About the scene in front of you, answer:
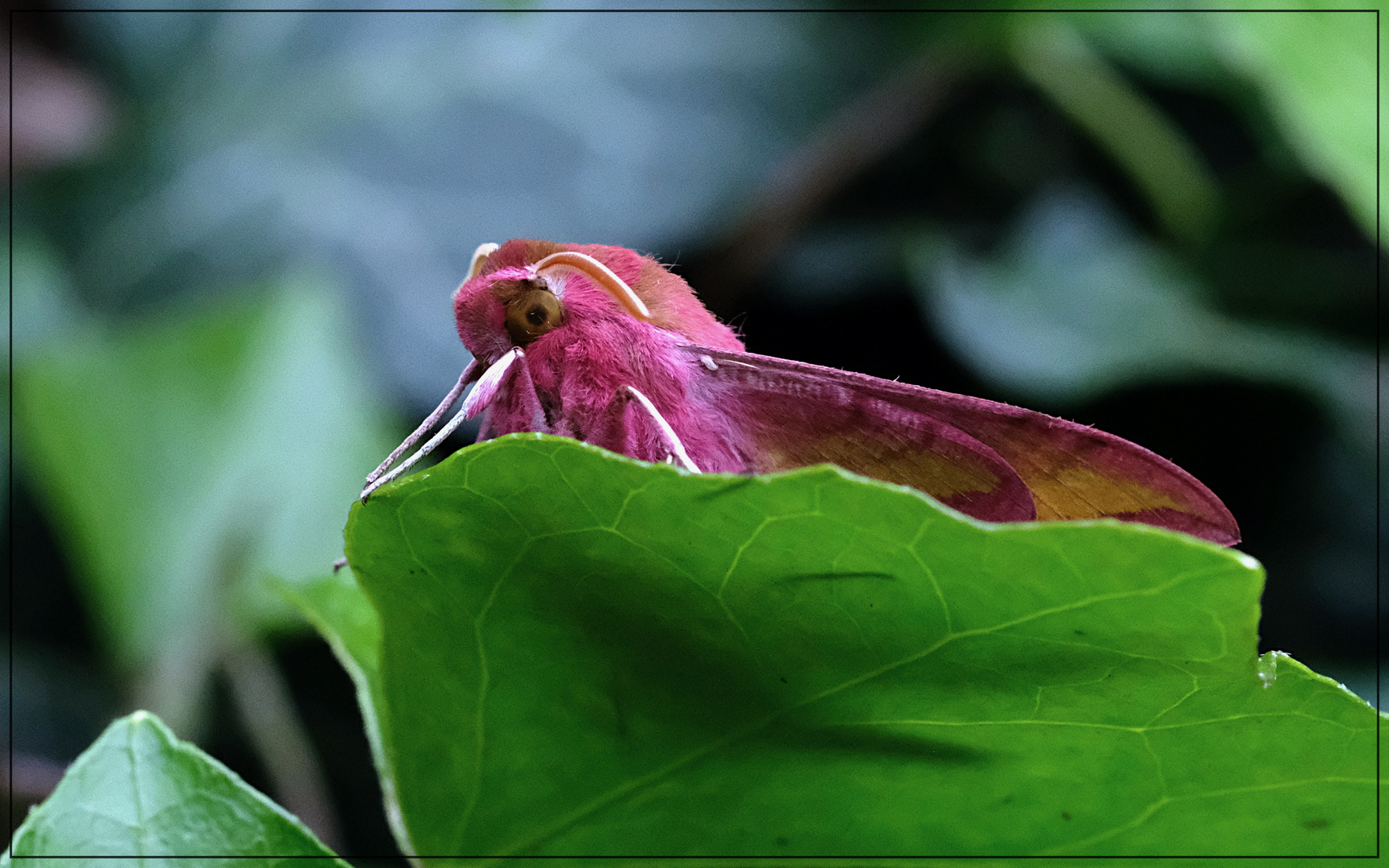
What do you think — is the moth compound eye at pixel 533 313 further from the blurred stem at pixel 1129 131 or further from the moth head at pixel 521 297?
the blurred stem at pixel 1129 131

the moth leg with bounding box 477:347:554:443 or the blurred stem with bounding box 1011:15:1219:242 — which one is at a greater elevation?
the blurred stem with bounding box 1011:15:1219:242

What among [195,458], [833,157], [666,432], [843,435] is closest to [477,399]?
[666,432]

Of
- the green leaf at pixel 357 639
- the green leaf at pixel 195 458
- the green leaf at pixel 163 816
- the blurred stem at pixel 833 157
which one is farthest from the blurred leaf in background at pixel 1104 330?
the green leaf at pixel 163 816

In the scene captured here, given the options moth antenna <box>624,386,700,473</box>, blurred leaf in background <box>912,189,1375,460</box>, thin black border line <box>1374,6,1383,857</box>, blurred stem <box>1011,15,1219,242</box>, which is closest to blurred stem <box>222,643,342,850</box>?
moth antenna <box>624,386,700,473</box>

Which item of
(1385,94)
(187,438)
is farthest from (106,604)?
(1385,94)

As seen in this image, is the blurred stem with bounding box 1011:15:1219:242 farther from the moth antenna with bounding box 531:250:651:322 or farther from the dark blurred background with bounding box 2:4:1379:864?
the moth antenna with bounding box 531:250:651:322
